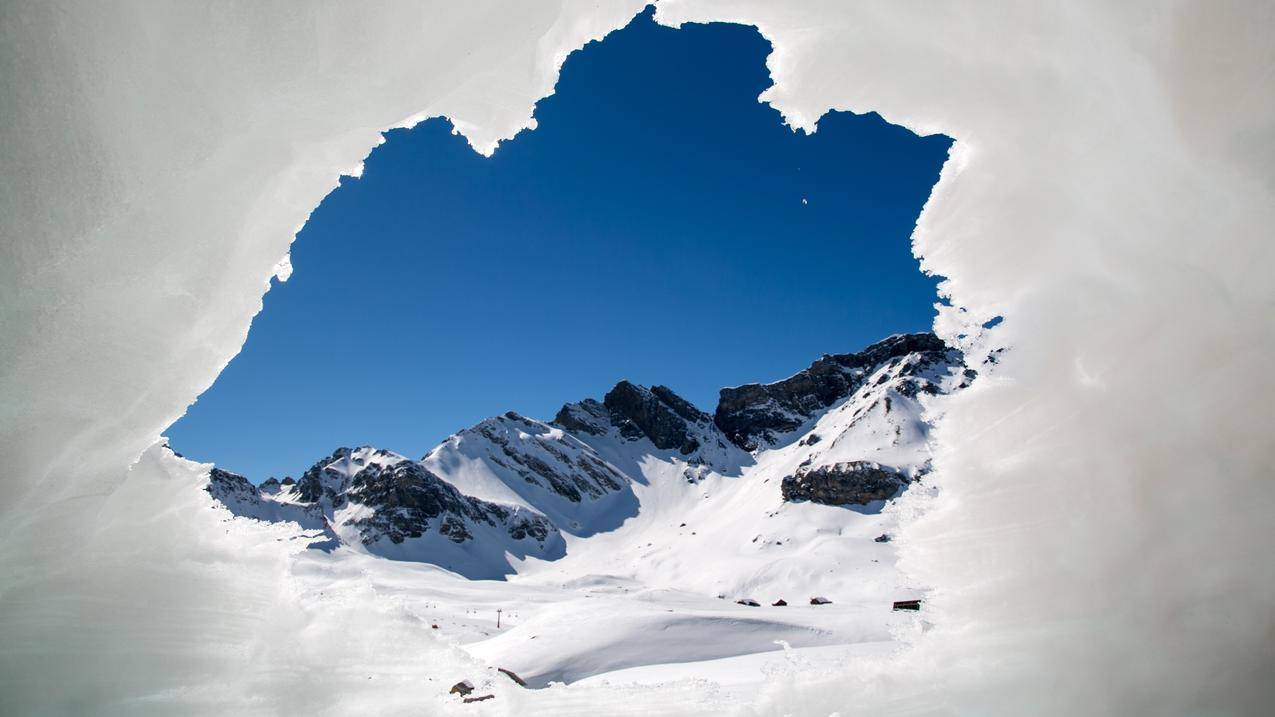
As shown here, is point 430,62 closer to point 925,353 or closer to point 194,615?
point 194,615

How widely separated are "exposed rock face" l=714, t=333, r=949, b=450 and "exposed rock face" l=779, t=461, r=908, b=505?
64765 mm

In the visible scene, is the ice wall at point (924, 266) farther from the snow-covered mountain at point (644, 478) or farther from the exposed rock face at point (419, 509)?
the exposed rock face at point (419, 509)

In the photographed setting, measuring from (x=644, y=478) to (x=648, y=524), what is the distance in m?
25.5

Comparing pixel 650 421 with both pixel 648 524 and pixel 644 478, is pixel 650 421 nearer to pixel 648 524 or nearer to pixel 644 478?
pixel 644 478

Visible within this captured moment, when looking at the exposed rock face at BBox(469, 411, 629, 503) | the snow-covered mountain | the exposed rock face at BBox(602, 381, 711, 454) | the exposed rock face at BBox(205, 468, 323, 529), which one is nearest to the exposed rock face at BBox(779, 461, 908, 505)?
the snow-covered mountain

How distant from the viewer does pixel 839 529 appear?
282 ft

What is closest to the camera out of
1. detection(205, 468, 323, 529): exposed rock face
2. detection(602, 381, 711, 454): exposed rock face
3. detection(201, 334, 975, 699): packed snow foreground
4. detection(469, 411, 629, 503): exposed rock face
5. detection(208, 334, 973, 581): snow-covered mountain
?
detection(201, 334, 975, 699): packed snow foreground

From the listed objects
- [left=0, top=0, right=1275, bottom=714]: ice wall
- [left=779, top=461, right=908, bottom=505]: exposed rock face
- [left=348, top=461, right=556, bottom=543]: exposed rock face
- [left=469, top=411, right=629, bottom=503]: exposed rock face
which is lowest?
[left=0, top=0, right=1275, bottom=714]: ice wall

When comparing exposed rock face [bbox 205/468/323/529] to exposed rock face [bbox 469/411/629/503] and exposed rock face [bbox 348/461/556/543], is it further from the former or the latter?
exposed rock face [bbox 469/411/629/503]

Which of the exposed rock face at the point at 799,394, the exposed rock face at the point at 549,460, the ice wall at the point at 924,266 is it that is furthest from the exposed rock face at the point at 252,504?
the ice wall at the point at 924,266

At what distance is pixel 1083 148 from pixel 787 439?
165 metres

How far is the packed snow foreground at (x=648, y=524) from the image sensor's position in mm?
24391

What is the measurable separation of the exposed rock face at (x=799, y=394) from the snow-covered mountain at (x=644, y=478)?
1.34 ft

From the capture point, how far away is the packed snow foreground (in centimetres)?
2439
